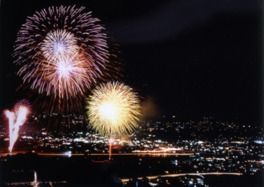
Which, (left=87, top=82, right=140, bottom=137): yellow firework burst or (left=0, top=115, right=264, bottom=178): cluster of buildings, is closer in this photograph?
(left=87, top=82, right=140, bottom=137): yellow firework burst

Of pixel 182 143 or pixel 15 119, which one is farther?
pixel 182 143

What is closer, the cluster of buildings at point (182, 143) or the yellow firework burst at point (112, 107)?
the yellow firework burst at point (112, 107)

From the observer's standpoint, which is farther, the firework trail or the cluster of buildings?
the cluster of buildings

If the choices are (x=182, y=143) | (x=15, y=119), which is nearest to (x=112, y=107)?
(x=15, y=119)

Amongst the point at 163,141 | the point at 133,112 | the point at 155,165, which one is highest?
the point at 133,112

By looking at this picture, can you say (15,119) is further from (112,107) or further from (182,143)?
(182,143)

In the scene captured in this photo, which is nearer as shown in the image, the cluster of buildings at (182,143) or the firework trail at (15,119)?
the firework trail at (15,119)

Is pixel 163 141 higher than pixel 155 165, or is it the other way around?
pixel 163 141

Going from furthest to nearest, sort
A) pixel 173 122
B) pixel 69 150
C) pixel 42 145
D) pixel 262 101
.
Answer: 1. pixel 42 145
2. pixel 69 150
3. pixel 173 122
4. pixel 262 101

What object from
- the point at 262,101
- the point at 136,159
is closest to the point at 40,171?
the point at 136,159

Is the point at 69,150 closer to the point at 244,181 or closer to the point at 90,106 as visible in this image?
the point at 90,106

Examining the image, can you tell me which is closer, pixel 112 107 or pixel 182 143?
pixel 112 107
